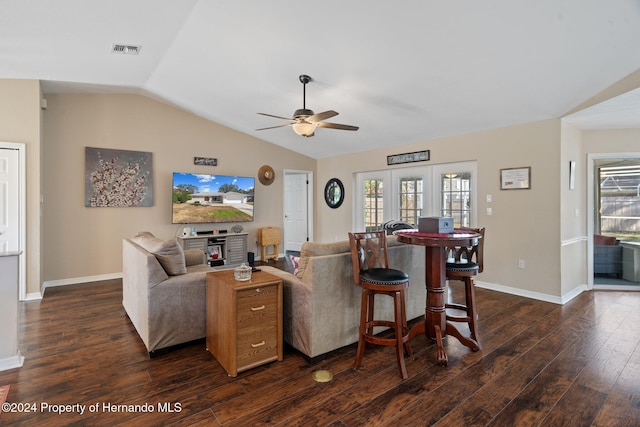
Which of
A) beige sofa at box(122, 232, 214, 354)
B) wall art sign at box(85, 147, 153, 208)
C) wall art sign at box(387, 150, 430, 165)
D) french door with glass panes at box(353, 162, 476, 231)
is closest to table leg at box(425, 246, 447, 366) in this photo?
beige sofa at box(122, 232, 214, 354)

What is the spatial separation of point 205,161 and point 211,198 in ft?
2.38

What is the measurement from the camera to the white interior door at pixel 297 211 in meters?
7.43

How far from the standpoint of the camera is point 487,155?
14.9ft

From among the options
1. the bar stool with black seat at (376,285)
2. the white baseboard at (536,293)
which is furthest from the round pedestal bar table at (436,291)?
the white baseboard at (536,293)

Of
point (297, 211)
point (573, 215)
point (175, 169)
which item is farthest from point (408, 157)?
point (175, 169)

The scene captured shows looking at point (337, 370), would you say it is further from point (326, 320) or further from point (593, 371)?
point (593, 371)

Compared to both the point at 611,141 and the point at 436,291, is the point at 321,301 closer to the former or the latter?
the point at 436,291

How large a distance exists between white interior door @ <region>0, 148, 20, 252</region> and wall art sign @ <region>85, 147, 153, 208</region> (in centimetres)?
95

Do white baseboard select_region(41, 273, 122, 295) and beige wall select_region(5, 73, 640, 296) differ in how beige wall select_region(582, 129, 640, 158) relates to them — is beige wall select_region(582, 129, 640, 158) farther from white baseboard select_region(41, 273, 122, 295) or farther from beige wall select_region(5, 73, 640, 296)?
white baseboard select_region(41, 273, 122, 295)

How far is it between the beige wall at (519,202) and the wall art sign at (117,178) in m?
4.89

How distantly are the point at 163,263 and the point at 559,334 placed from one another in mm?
3692

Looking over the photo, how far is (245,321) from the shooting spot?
2258mm

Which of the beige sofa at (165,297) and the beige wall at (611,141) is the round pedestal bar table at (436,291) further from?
the beige wall at (611,141)

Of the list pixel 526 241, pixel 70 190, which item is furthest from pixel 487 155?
pixel 70 190
